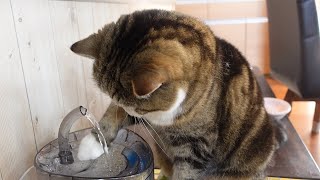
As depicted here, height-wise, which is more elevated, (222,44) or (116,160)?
(222,44)

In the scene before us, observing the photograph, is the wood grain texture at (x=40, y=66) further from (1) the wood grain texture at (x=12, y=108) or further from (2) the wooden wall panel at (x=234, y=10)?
(2) the wooden wall panel at (x=234, y=10)

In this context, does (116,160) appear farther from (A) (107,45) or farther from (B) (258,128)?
(B) (258,128)

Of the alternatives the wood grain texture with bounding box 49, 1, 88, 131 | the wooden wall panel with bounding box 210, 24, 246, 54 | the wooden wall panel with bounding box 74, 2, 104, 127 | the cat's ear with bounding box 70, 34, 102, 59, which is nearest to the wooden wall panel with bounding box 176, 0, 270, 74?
the wooden wall panel with bounding box 210, 24, 246, 54

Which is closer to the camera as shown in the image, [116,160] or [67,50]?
[116,160]

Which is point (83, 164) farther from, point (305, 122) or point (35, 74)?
point (305, 122)

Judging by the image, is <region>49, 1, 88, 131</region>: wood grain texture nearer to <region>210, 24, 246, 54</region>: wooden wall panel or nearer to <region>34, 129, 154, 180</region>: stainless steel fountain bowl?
<region>34, 129, 154, 180</region>: stainless steel fountain bowl

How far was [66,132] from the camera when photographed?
2.18 ft

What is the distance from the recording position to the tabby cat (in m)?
0.63

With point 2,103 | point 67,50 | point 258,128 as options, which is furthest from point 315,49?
point 2,103

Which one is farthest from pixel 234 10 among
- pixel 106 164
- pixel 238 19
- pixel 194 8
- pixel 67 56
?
pixel 106 164

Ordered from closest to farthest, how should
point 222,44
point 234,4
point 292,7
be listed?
point 222,44, point 292,7, point 234,4

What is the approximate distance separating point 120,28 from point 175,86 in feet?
0.53

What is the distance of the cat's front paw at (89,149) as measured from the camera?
0.70 m

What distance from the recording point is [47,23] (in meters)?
0.84
